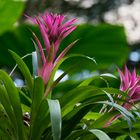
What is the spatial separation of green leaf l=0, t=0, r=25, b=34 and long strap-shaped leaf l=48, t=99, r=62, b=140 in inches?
62.3

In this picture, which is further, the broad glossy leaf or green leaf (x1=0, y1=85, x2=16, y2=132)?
the broad glossy leaf

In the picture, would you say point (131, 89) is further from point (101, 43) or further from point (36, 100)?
point (101, 43)

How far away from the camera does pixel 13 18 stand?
2396 millimetres

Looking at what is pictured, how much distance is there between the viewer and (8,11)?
2.31 metres

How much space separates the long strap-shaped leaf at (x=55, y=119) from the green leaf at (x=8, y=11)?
158 centimetres

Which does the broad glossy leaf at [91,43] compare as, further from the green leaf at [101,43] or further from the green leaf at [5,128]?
the green leaf at [5,128]

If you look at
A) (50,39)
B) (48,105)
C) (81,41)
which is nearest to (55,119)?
(48,105)

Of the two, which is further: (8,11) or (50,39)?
(8,11)

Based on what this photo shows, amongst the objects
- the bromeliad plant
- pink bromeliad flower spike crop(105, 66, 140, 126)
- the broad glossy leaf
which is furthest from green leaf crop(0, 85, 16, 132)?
the broad glossy leaf

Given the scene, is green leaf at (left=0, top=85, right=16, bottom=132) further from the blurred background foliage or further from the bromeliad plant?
the blurred background foliage

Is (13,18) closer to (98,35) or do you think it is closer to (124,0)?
(98,35)

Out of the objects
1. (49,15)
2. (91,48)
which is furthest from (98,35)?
(49,15)

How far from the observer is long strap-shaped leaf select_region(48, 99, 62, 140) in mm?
635

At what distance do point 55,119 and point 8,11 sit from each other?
67.9 inches
